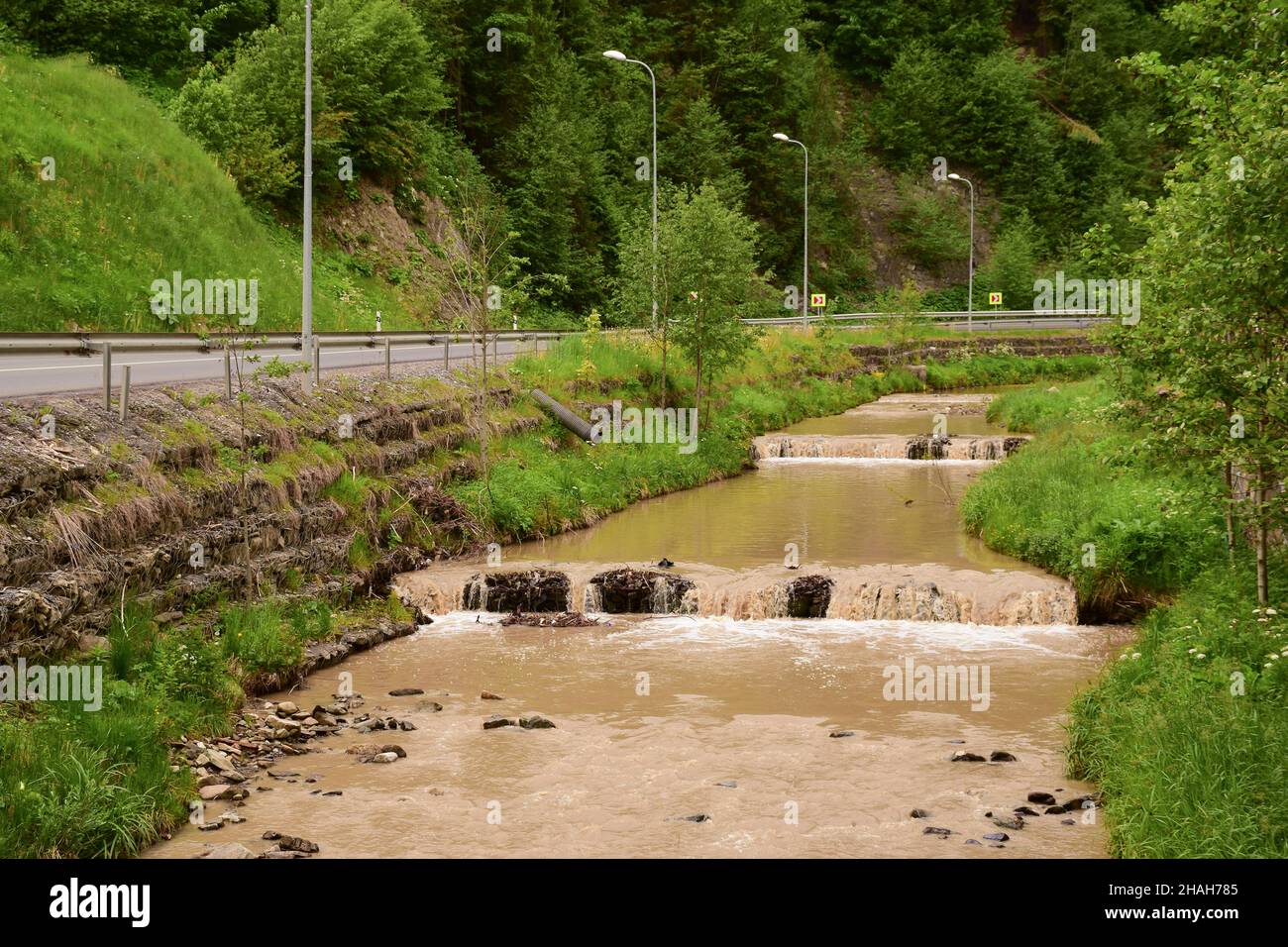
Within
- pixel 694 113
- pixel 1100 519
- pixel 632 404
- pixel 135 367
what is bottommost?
pixel 1100 519

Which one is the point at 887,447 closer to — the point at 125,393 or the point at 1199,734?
the point at 125,393

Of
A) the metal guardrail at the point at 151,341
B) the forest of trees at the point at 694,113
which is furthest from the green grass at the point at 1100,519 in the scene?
the forest of trees at the point at 694,113

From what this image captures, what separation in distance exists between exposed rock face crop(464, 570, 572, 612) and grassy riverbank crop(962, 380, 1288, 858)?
819 centimetres

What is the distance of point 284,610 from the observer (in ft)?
55.7

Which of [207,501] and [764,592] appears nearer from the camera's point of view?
[207,501]

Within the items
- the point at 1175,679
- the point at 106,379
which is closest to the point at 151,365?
the point at 106,379

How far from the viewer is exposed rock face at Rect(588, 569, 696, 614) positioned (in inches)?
785

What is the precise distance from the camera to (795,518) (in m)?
26.6

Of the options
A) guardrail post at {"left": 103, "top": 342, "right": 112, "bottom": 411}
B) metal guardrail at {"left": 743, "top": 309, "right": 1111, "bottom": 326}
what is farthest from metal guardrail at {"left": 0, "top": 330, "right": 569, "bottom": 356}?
metal guardrail at {"left": 743, "top": 309, "right": 1111, "bottom": 326}

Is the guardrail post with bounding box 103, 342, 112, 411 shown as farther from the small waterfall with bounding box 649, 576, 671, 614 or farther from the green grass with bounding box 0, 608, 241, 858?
the small waterfall with bounding box 649, 576, 671, 614

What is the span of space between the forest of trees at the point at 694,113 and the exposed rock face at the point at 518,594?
18.6m

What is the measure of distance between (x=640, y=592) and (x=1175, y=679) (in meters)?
9.59

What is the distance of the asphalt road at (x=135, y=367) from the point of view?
17469 millimetres

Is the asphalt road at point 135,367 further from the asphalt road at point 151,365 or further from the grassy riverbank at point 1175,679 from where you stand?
the grassy riverbank at point 1175,679
